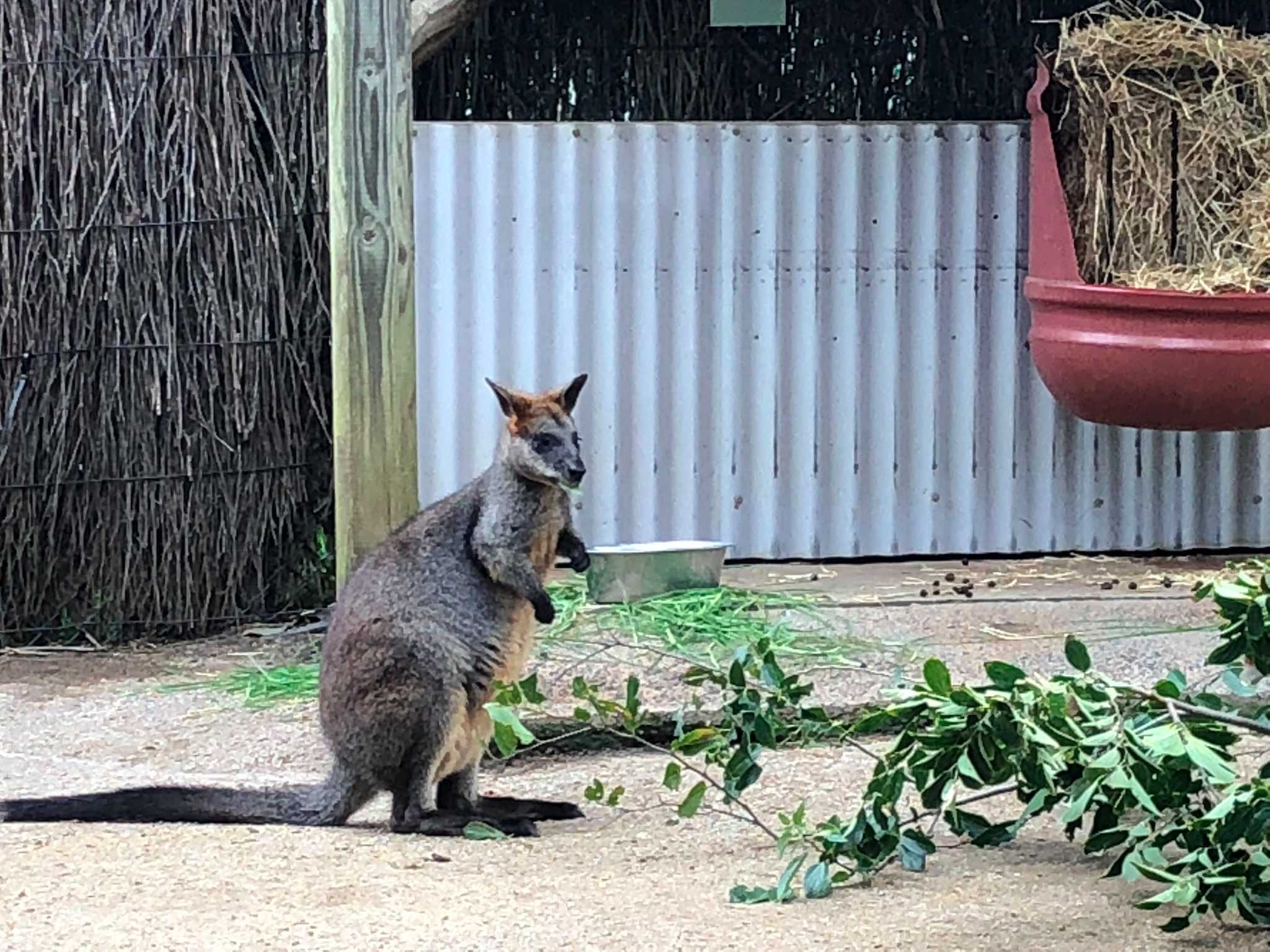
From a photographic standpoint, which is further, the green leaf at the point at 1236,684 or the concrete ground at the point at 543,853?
the green leaf at the point at 1236,684

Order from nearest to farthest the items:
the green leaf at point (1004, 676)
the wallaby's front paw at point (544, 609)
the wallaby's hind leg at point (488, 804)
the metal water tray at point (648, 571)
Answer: the green leaf at point (1004, 676) < the wallaby's hind leg at point (488, 804) < the wallaby's front paw at point (544, 609) < the metal water tray at point (648, 571)

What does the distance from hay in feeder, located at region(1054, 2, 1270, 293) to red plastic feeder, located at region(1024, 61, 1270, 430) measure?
0.15 m

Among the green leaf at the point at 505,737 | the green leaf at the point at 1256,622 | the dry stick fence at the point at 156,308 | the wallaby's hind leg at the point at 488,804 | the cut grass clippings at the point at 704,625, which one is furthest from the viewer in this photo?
the dry stick fence at the point at 156,308

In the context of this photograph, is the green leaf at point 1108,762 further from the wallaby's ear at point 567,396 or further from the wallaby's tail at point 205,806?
the wallaby's ear at point 567,396

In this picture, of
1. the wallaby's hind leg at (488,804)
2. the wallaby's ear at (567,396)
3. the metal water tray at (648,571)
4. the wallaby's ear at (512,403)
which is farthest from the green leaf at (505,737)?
the metal water tray at (648,571)

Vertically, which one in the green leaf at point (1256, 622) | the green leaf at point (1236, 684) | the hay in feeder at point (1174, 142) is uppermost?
the hay in feeder at point (1174, 142)

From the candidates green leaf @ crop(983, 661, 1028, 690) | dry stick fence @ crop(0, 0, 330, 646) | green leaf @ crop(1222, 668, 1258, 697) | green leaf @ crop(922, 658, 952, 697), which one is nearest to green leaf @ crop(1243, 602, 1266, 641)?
green leaf @ crop(1222, 668, 1258, 697)

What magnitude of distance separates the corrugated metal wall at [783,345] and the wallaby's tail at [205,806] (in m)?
2.53

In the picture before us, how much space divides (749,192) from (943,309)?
3.00 ft

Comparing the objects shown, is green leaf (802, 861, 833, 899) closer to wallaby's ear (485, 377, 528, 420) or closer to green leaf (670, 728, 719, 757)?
green leaf (670, 728, 719, 757)

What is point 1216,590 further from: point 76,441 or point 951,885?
point 76,441

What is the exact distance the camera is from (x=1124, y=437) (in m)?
7.96

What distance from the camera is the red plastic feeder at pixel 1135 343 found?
6824mm

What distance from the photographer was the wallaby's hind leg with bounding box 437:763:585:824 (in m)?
5.22
